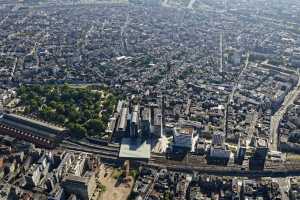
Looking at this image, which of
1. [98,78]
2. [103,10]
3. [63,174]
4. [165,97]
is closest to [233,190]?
[63,174]

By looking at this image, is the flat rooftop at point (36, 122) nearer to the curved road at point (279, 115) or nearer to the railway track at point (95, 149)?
the railway track at point (95, 149)

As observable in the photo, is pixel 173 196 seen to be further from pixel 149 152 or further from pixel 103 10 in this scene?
pixel 103 10

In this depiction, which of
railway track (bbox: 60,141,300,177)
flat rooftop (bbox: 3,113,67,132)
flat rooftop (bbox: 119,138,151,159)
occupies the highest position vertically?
flat rooftop (bbox: 3,113,67,132)

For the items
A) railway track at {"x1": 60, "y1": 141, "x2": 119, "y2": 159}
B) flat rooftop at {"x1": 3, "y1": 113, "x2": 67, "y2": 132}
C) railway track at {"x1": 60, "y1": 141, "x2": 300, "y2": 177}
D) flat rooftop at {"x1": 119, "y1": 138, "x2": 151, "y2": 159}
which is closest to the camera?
railway track at {"x1": 60, "y1": 141, "x2": 300, "y2": 177}

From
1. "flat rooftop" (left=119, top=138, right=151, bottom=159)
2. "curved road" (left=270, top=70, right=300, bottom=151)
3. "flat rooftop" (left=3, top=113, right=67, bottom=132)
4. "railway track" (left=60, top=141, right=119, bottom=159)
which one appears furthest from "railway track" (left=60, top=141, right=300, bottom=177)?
"curved road" (left=270, top=70, right=300, bottom=151)

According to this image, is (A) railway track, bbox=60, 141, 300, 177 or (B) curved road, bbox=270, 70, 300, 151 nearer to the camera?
(A) railway track, bbox=60, 141, 300, 177

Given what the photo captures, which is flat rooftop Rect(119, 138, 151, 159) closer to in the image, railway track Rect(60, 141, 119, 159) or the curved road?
railway track Rect(60, 141, 119, 159)

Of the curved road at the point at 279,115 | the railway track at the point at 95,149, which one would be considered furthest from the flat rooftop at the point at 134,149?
the curved road at the point at 279,115

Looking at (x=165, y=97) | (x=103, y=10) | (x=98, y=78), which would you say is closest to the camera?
(x=165, y=97)
